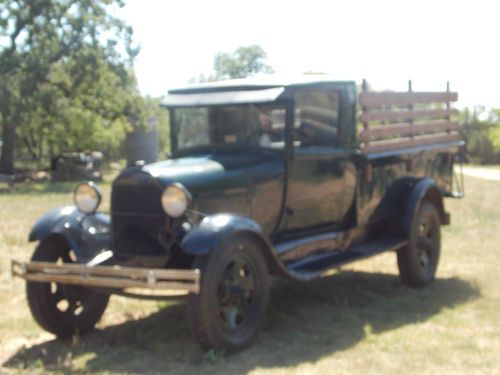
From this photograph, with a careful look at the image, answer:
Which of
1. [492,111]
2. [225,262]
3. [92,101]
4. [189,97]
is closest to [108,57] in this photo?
[92,101]

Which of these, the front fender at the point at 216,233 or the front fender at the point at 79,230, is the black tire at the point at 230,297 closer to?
the front fender at the point at 216,233

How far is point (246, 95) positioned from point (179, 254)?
1430mm

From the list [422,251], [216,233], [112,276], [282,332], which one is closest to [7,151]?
[422,251]

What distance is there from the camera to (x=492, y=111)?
45.1m

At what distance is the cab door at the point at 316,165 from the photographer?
617 centimetres

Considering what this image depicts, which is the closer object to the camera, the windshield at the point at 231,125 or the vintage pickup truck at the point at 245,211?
the vintage pickup truck at the point at 245,211

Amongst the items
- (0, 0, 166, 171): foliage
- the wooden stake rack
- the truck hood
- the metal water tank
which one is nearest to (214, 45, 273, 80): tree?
the metal water tank

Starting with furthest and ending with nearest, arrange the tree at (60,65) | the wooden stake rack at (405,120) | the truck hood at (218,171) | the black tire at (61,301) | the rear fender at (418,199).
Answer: the tree at (60,65)
the rear fender at (418,199)
the wooden stake rack at (405,120)
the black tire at (61,301)
the truck hood at (218,171)

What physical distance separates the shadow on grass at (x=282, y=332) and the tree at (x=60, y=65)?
1859 cm

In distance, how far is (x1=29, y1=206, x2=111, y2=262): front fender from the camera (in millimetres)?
5723

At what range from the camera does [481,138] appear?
41875 millimetres

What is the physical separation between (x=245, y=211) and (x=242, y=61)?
3415cm

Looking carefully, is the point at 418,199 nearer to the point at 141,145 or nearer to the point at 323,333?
the point at 323,333

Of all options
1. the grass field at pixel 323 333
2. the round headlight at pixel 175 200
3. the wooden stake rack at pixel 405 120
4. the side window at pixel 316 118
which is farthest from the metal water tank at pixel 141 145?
the round headlight at pixel 175 200
